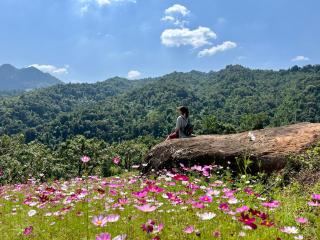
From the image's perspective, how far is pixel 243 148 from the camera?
39.4ft

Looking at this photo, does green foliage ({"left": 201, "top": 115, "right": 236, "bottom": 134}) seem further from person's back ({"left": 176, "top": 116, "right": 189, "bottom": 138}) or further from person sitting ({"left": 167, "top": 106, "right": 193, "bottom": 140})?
person's back ({"left": 176, "top": 116, "right": 189, "bottom": 138})

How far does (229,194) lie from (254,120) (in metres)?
121

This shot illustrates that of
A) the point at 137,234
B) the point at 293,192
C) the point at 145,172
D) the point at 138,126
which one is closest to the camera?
the point at 137,234

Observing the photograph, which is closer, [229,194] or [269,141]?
[229,194]

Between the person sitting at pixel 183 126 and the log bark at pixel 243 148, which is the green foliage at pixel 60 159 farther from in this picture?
the log bark at pixel 243 148

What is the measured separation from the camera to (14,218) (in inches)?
278

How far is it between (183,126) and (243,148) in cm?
355

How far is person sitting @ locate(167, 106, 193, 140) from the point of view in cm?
1496

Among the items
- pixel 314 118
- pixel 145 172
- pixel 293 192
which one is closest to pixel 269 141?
pixel 293 192

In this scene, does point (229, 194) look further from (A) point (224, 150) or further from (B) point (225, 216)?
(A) point (224, 150)

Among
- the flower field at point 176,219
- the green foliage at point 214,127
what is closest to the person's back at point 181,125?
the flower field at point 176,219

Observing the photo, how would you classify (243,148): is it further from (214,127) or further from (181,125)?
(214,127)

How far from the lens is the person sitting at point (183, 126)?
15.0 metres

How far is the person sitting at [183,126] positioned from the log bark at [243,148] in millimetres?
937
